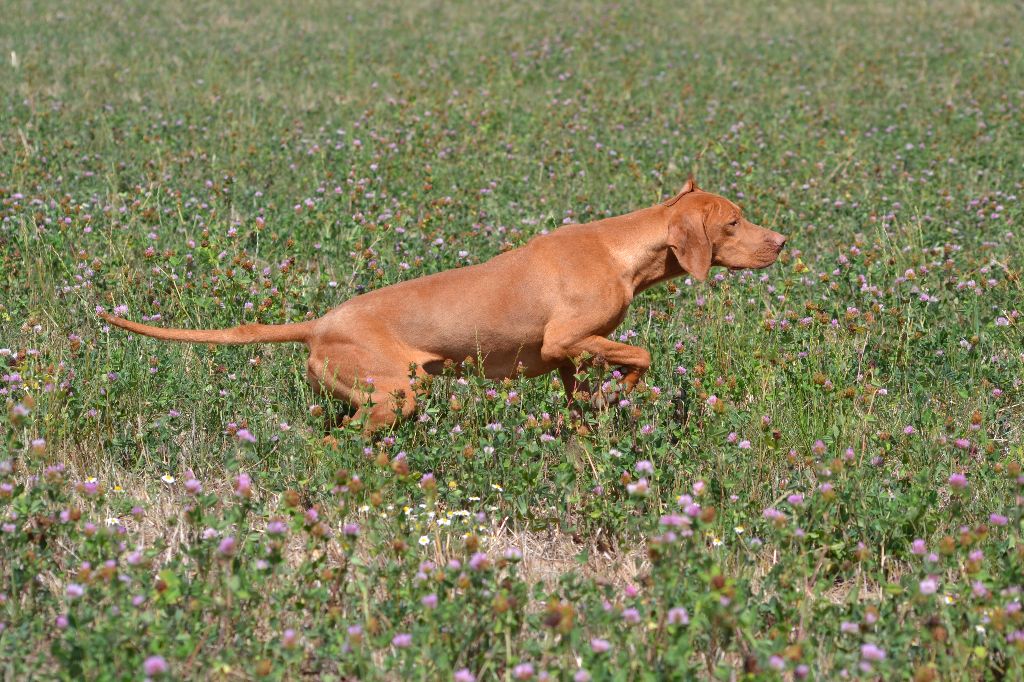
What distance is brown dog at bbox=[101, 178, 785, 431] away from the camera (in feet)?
15.9

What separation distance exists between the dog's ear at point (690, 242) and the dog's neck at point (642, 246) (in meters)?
0.04

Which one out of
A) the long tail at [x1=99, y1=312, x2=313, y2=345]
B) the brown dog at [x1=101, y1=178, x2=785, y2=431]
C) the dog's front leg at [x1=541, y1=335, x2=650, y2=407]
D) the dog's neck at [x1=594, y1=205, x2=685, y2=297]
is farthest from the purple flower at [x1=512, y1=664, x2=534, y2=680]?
the dog's neck at [x1=594, y1=205, x2=685, y2=297]

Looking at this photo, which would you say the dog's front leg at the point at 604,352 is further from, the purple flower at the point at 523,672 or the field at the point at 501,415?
the purple flower at the point at 523,672

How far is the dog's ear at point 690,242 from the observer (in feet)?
16.7

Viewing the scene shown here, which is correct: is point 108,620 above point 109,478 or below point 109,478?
above

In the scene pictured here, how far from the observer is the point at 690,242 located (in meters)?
5.12

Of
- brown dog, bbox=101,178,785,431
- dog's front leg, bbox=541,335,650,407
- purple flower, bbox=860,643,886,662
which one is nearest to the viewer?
purple flower, bbox=860,643,886,662

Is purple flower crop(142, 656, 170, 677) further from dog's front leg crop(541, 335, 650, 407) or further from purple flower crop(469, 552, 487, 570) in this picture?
dog's front leg crop(541, 335, 650, 407)

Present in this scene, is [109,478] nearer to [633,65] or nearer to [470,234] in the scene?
[470,234]

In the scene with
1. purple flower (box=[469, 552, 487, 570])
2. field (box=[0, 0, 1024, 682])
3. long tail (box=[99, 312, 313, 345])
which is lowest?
field (box=[0, 0, 1024, 682])

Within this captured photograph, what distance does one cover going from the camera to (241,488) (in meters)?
3.24

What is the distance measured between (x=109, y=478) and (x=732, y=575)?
7.82ft

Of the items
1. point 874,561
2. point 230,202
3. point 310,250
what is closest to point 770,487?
point 874,561

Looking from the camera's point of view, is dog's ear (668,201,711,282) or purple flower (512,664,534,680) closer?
purple flower (512,664,534,680)
